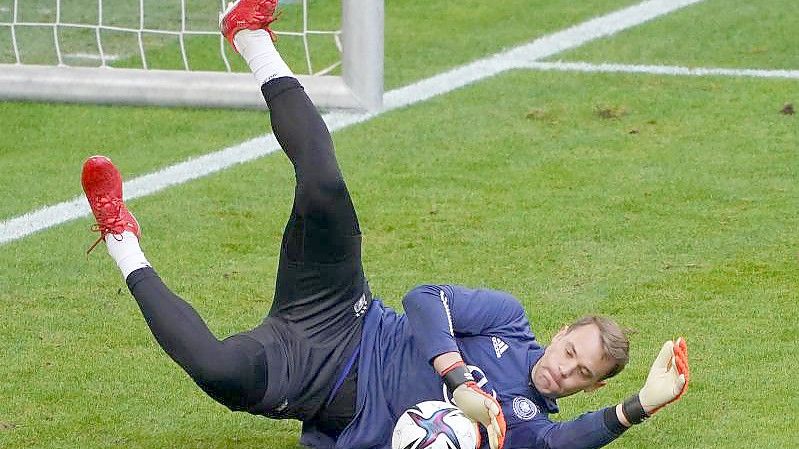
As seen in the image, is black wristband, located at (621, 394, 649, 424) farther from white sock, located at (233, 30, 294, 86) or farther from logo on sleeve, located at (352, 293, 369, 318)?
white sock, located at (233, 30, 294, 86)

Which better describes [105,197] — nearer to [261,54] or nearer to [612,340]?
[261,54]

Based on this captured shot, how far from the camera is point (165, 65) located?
992cm

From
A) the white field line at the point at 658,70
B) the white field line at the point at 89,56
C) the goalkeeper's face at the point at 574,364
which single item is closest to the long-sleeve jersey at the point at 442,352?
the goalkeeper's face at the point at 574,364

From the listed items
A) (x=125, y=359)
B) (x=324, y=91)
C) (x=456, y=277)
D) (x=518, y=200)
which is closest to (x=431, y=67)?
(x=324, y=91)

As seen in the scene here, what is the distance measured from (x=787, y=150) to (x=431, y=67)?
2742 mm

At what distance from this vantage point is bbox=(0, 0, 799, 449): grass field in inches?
218

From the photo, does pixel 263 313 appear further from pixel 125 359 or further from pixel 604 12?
pixel 604 12

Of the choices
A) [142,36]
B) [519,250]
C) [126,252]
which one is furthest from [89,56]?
[126,252]

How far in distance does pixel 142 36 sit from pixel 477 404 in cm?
633

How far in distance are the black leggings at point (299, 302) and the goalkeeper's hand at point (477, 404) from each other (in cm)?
53

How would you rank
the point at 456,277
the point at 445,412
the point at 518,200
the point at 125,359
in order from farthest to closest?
the point at 518,200 → the point at 456,277 → the point at 125,359 → the point at 445,412

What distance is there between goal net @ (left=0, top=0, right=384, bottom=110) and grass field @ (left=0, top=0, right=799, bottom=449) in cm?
16

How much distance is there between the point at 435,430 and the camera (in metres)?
4.66

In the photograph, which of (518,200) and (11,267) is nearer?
(11,267)
